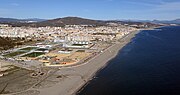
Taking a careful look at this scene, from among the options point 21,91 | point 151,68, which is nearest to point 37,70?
point 21,91

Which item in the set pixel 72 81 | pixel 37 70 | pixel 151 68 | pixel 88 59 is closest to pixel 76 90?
pixel 72 81

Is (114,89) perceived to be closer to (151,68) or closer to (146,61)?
(151,68)

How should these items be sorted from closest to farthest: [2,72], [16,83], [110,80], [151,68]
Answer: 1. [16,83]
2. [110,80]
3. [2,72]
4. [151,68]

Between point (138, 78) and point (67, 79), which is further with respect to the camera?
point (138, 78)

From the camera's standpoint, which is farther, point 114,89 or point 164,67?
point 164,67

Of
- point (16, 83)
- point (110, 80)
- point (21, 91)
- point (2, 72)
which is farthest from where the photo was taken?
point (2, 72)

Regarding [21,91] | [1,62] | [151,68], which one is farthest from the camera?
[1,62]

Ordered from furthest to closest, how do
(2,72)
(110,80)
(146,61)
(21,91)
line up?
1. (146,61)
2. (2,72)
3. (110,80)
4. (21,91)

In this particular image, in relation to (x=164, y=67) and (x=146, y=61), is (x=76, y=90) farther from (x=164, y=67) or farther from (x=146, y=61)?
(x=146, y=61)

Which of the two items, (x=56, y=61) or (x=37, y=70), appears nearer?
(x=37, y=70)
